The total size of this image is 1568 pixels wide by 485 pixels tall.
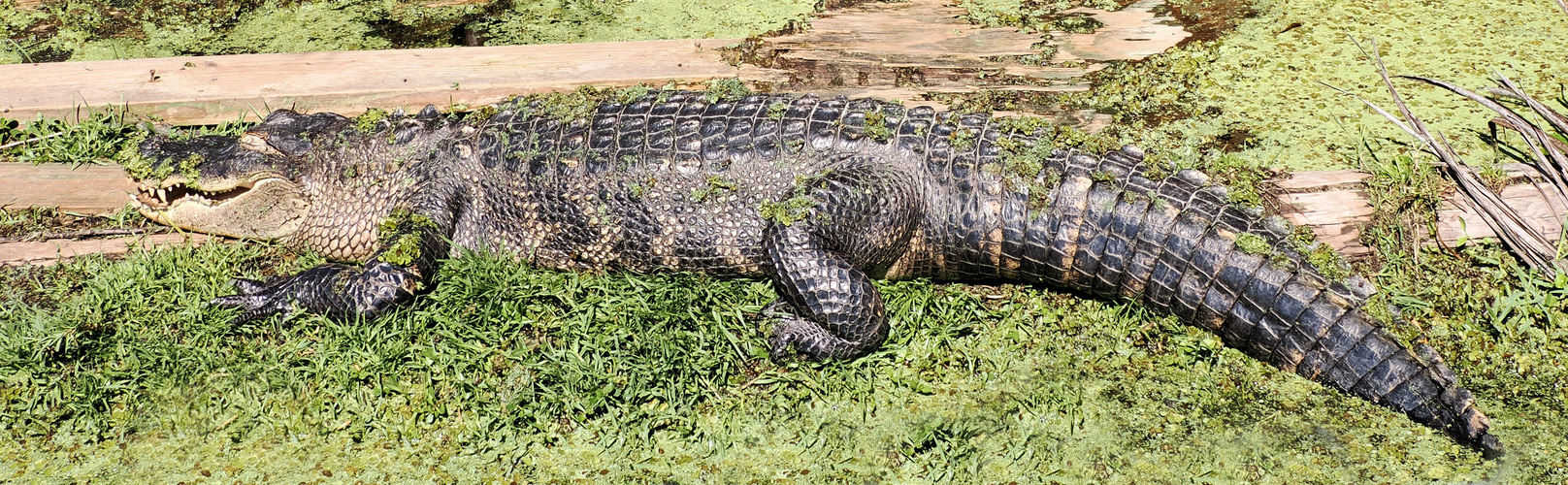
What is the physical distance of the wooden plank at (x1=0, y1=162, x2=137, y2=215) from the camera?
463 centimetres

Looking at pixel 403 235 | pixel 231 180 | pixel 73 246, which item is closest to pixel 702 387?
pixel 403 235

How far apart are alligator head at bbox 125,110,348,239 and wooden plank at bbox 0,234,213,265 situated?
0.08 meters

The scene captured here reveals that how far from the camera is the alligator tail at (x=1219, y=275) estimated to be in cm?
325

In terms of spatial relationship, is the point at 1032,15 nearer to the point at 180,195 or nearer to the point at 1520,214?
the point at 1520,214

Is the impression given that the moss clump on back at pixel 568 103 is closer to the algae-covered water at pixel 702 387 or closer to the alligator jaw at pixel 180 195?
the algae-covered water at pixel 702 387

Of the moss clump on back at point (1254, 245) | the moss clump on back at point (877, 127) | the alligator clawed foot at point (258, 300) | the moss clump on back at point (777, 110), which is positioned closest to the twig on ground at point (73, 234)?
the alligator clawed foot at point (258, 300)

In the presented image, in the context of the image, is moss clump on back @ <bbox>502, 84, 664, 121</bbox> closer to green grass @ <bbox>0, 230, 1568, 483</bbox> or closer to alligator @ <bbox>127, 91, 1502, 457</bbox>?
alligator @ <bbox>127, 91, 1502, 457</bbox>

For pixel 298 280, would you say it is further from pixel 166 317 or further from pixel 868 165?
pixel 868 165

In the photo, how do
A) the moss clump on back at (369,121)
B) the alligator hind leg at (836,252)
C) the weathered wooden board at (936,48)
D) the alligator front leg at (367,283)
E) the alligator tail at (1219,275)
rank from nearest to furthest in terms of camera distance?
1. the alligator tail at (1219,275)
2. the alligator hind leg at (836,252)
3. the alligator front leg at (367,283)
4. the moss clump on back at (369,121)
5. the weathered wooden board at (936,48)

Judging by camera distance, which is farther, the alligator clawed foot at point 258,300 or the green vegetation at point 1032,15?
the green vegetation at point 1032,15

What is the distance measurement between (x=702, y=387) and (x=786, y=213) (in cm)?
71

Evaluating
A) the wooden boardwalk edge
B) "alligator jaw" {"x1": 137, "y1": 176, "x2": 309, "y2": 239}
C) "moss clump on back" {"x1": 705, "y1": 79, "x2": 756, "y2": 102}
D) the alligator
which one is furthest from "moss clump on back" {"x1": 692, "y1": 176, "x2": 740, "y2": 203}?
the wooden boardwalk edge

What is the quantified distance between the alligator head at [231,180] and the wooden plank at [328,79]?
0.66 m

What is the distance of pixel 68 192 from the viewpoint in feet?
15.2
